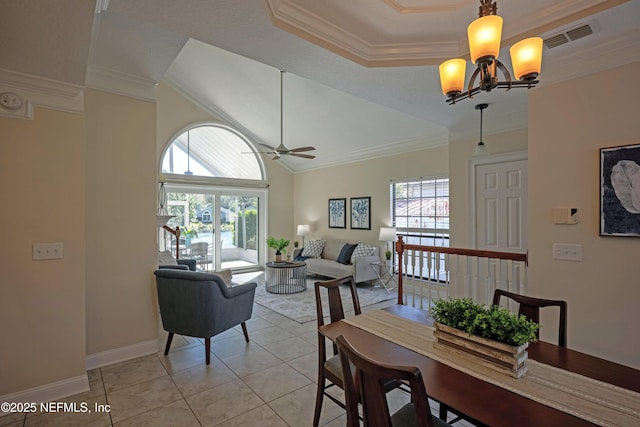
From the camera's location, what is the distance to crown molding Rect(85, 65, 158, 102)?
9.36 ft

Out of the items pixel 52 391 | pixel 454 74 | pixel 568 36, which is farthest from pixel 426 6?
pixel 52 391

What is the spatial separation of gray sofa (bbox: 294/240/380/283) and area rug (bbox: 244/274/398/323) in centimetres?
30

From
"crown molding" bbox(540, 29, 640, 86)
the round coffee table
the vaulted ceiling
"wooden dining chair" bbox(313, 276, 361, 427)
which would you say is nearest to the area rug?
the round coffee table

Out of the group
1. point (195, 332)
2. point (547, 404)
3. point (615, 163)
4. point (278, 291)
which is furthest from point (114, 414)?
point (615, 163)

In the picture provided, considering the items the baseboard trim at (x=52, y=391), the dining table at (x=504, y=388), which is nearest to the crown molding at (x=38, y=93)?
the baseboard trim at (x=52, y=391)

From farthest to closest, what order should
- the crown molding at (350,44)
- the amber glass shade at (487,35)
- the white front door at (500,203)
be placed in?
the white front door at (500,203), the crown molding at (350,44), the amber glass shade at (487,35)

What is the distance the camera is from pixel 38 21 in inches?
63.8

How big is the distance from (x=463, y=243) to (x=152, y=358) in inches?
161

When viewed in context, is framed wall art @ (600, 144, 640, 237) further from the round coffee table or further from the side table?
the round coffee table

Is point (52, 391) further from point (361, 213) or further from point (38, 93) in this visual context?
point (361, 213)

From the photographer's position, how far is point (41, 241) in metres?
2.39

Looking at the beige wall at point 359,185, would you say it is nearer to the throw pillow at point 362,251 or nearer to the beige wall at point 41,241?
the throw pillow at point 362,251

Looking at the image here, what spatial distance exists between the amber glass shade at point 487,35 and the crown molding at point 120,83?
2.90 m

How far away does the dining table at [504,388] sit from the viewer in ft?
3.51
